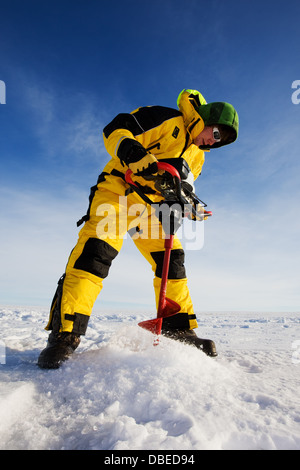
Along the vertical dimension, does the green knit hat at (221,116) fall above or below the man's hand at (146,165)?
above

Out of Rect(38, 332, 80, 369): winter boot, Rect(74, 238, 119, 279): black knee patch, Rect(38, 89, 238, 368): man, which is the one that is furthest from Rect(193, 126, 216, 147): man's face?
Rect(38, 332, 80, 369): winter boot

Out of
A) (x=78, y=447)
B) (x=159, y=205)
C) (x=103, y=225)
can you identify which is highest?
(x=159, y=205)

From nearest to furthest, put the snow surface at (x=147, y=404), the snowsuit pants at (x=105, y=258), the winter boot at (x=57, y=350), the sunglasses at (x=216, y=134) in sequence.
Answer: the snow surface at (x=147, y=404), the winter boot at (x=57, y=350), the snowsuit pants at (x=105, y=258), the sunglasses at (x=216, y=134)

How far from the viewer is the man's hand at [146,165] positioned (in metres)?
1.92

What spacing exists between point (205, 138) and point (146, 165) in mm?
885

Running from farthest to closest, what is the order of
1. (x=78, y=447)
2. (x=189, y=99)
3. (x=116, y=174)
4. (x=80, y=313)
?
(x=189, y=99), (x=116, y=174), (x=80, y=313), (x=78, y=447)

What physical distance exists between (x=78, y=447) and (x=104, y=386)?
422 mm

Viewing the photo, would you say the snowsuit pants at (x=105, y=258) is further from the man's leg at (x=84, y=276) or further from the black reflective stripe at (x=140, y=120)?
the black reflective stripe at (x=140, y=120)

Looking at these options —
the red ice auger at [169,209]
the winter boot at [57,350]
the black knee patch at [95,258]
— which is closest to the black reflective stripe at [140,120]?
the red ice auger at [169,209]

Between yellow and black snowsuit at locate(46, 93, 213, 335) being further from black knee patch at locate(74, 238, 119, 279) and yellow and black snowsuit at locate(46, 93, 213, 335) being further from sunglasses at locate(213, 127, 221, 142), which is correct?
sunglasses at locate(213, 127, 221, 142)

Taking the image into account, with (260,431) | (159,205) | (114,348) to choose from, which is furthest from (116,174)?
(260,431)

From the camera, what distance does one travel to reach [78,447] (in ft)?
3.00

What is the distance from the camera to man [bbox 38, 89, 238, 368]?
2.01m

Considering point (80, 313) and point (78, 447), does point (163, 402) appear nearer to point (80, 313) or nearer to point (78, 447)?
point (78, 447)
